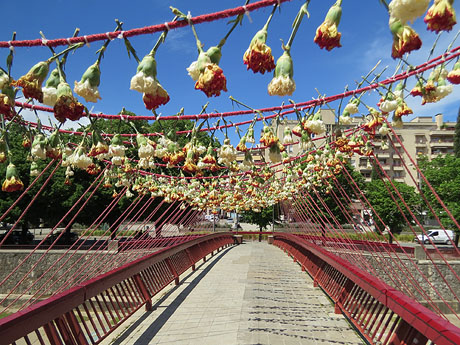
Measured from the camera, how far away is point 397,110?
3.53 metres

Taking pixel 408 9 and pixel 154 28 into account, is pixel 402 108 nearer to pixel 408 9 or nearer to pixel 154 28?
pixel 408 9

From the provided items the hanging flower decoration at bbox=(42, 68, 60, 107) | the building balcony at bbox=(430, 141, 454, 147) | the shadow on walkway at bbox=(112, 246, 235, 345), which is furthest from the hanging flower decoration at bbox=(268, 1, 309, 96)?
the building balcony at bbox=(430, 141, 454, 147)

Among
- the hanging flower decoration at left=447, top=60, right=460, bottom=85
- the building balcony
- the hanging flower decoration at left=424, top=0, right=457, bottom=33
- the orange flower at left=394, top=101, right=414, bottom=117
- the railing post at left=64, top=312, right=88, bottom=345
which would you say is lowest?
the railing post at left=64, top=312, right=88, bottom=345

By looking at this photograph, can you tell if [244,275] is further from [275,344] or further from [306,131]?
[306,131]

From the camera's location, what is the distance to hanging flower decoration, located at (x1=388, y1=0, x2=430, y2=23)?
1522 mm

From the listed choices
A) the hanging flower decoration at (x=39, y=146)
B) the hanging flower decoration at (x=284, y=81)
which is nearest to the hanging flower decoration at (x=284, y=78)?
the hanging flower decoration at (x=284, y=81)

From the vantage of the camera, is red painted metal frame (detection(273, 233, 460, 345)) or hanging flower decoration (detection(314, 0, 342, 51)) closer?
hanging flower decoration (detection(314, 0, 342, 51))

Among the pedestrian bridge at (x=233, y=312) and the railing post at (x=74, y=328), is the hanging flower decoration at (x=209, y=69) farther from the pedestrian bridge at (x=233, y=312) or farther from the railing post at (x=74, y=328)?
the railing post at (x=74, y=328)

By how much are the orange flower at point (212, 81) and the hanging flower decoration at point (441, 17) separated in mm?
1032

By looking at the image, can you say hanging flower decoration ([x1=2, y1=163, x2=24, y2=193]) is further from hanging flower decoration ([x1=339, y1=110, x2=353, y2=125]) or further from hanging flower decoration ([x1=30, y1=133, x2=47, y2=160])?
hanging flower decoration ([x1=339, y1=110, x2=353, y2=125])

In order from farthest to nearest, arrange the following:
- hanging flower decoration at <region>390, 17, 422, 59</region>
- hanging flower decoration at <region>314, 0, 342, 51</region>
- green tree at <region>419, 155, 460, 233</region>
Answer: green tree at <region>419, 155, 460, 233</region> < hanging flower decoration at <region>314, 0, 342, 51</region> < hanging flower decoration at <region>390, 17, 422, 59</region>

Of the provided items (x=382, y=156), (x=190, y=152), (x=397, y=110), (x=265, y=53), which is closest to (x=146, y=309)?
(x=190, y=152)

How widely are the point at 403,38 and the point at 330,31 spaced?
0.42 meters

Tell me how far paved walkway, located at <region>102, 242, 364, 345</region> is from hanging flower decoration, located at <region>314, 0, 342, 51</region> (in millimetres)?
4954
